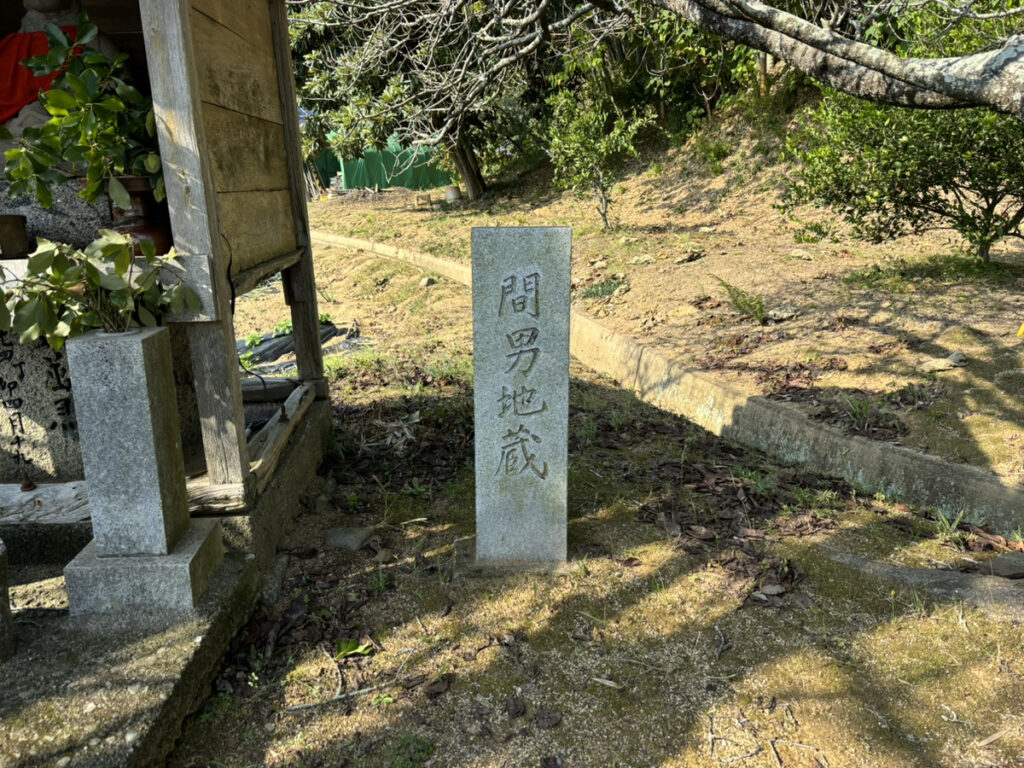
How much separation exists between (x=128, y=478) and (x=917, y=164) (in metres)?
6.04

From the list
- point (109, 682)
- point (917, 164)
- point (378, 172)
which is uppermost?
point (378, 172)

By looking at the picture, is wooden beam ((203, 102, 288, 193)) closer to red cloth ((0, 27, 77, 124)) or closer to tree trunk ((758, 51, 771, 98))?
red cloth ((0, 27, 77, 124))

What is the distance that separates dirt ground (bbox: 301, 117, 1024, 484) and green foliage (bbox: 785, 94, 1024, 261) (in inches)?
17.7

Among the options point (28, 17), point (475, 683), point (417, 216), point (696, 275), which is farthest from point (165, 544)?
point (417, 216)

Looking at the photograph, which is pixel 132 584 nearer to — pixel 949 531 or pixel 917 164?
pixel 949 531

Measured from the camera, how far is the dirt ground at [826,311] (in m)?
4.36

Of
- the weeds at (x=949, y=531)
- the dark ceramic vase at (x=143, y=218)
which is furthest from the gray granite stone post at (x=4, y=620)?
the weeds at (x=949, y=531)

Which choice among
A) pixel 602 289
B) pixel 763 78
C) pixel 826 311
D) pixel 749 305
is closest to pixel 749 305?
pixel 749 305

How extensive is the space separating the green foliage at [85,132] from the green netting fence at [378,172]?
23123mm

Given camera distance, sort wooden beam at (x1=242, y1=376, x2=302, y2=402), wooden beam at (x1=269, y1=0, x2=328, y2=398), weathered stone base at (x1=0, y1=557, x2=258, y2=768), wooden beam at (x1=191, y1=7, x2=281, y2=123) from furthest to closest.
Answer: wooden beam at (x1=242, y1=376, x2=302, y2=402) → wooden beam at (x1=269, y1=0, x2=328, y2=398) → wooden beam at (x1=191, y1=7, x2=281, y2=123) → weathered stone base at (x1=0, y1=557, x2=258, y2=768)

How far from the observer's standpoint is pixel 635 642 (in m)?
2.87

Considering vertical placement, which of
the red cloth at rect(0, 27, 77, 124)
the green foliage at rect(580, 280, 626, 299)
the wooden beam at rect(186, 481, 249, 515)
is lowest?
the wooden beam at rect(186, 481, 249, 515)

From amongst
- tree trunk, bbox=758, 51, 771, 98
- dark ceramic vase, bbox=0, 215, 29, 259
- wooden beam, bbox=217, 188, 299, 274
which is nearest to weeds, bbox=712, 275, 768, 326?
wooden beam, bbox=217, 188, 299, 274

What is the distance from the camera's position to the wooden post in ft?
8.80
